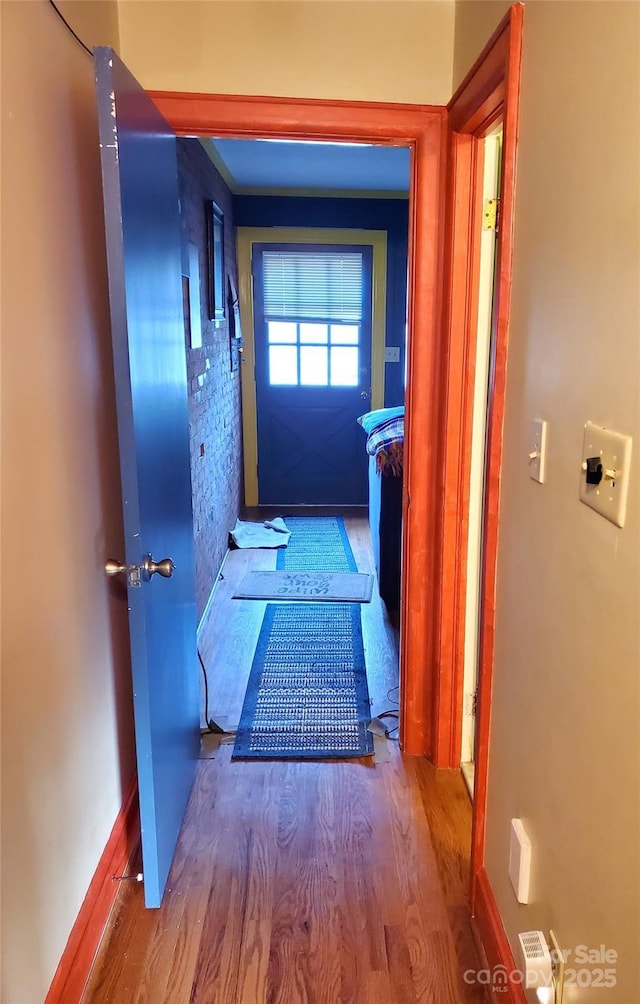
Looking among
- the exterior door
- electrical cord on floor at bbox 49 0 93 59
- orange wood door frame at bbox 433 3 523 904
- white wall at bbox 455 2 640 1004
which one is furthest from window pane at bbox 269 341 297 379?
white wall at bbox 455 2 640 1004

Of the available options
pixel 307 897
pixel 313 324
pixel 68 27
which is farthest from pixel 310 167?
pixel 307 897

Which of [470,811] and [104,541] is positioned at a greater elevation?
[104,541]

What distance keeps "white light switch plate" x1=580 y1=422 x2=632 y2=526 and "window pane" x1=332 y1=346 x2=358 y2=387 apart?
440 cm

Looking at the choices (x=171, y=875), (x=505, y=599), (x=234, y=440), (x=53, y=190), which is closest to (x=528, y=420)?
(x=505, y=599)

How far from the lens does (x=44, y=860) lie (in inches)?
50.6

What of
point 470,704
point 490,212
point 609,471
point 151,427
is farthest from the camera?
point 470,704

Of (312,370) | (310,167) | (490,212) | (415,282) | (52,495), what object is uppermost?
(310,167)

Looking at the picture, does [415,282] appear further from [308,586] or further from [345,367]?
[345,367]

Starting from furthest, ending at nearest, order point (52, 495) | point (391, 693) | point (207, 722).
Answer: point (391, 693)
point (207, 722)
point (52, 495)

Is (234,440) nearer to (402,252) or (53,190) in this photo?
(402,252)

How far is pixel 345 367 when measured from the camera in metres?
5.30

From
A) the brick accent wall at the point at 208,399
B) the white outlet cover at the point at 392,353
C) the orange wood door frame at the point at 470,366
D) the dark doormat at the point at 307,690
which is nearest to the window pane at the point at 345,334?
the white outlet cover at the point at 392,353

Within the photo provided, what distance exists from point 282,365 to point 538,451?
13.9ft

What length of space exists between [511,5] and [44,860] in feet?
6.18
